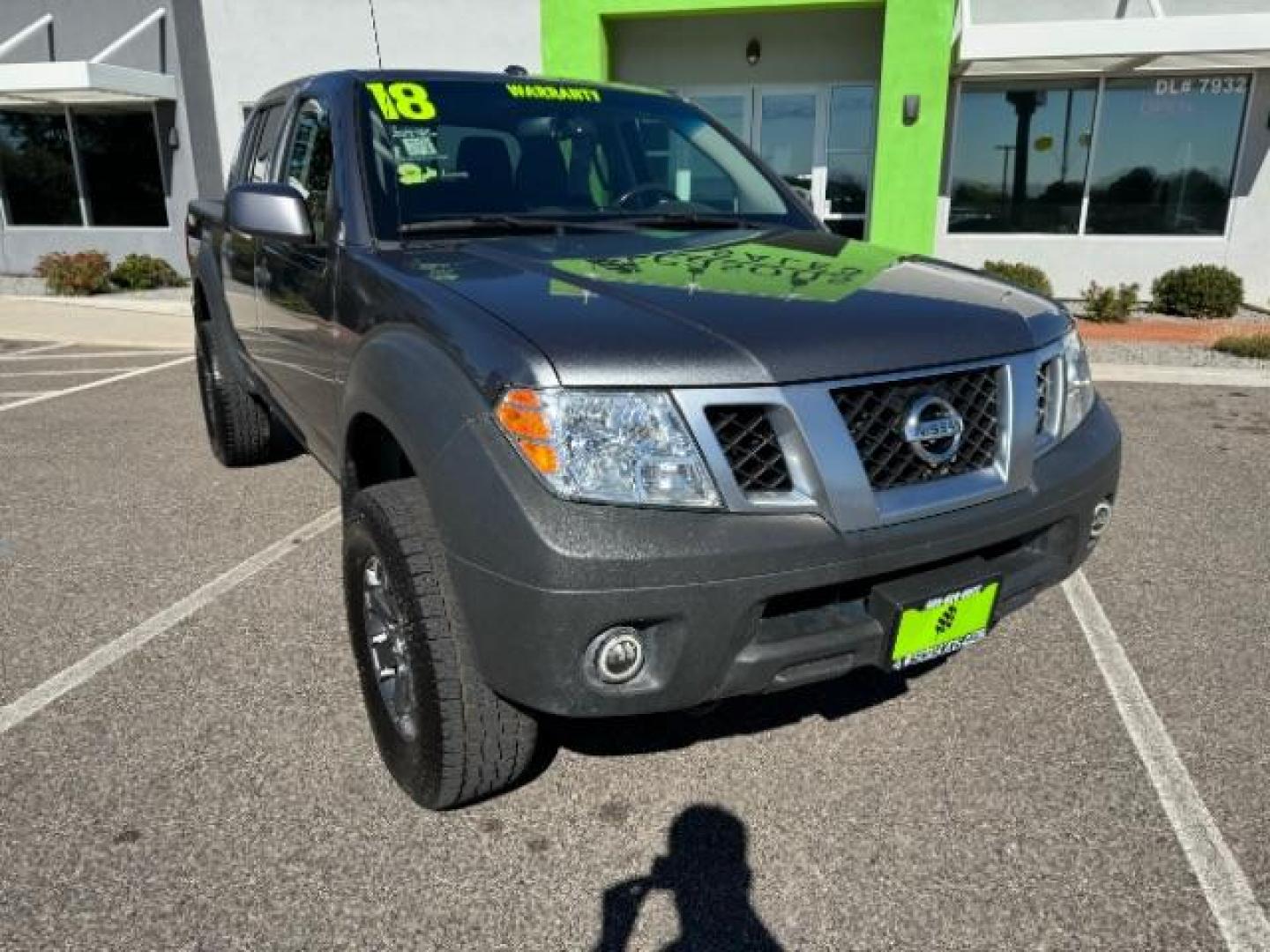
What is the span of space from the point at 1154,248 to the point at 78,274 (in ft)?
46.1

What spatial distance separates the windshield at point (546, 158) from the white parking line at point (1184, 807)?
1.84 m

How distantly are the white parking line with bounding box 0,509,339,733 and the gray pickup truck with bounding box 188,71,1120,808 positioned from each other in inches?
42.8

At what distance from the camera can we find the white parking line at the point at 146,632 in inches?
114

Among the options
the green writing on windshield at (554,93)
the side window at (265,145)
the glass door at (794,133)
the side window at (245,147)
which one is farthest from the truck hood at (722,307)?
the glass door at (794,133)

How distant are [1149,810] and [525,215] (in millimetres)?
2406

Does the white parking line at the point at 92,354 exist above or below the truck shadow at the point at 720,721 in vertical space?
above

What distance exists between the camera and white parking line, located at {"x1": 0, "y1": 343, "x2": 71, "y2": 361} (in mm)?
9000

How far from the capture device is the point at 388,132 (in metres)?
3.01

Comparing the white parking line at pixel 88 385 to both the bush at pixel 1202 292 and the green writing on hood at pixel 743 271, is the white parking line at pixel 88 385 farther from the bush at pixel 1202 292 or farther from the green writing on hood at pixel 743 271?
the bush at pixel 1202 292

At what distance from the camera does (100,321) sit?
10977 mm

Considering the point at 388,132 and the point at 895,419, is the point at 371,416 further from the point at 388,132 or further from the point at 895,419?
the point at 895,419

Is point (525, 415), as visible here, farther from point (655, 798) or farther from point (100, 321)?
point (100, 321)

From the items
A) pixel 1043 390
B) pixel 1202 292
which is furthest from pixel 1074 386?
pixel 1202 292

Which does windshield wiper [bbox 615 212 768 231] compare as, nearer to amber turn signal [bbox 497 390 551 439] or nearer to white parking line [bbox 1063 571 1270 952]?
amber turn signal [bbox 497 390 551 439]
